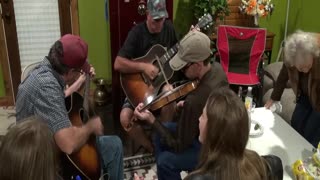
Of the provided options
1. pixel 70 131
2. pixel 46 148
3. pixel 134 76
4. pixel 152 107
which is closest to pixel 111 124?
pixel 134 76

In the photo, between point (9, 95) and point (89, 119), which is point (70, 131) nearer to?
point (89, 119)

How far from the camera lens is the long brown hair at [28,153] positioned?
1.35 m

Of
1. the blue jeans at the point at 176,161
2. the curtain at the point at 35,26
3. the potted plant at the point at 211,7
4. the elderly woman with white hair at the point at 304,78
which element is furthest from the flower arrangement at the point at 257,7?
the blue jeans at the point at 176,161

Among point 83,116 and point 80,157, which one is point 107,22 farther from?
point 80,157

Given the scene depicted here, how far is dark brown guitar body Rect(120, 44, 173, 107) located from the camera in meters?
2.90

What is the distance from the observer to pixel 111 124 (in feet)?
12.5

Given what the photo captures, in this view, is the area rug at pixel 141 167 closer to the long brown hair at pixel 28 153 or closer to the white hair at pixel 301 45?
the white hair at pixel 301 45

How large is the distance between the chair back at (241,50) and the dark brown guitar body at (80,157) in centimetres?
196

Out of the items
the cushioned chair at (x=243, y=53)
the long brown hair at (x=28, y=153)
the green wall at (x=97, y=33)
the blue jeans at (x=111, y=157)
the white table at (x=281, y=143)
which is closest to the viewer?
the long brown hair at (x=28, y=153)

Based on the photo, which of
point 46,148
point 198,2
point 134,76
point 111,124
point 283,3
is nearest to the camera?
point 46,148

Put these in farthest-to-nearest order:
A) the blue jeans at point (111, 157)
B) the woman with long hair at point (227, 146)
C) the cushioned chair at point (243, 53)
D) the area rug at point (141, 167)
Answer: the cushioned chair at point (243, 53) < the area rug at point (141, 167) < the blue jeans at point (111, 157) < the woman with long hair at point (227, 146)

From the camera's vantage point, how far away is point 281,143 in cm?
220

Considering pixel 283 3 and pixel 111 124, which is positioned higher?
pixel 283 3

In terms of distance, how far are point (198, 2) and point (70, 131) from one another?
8.36 feet
